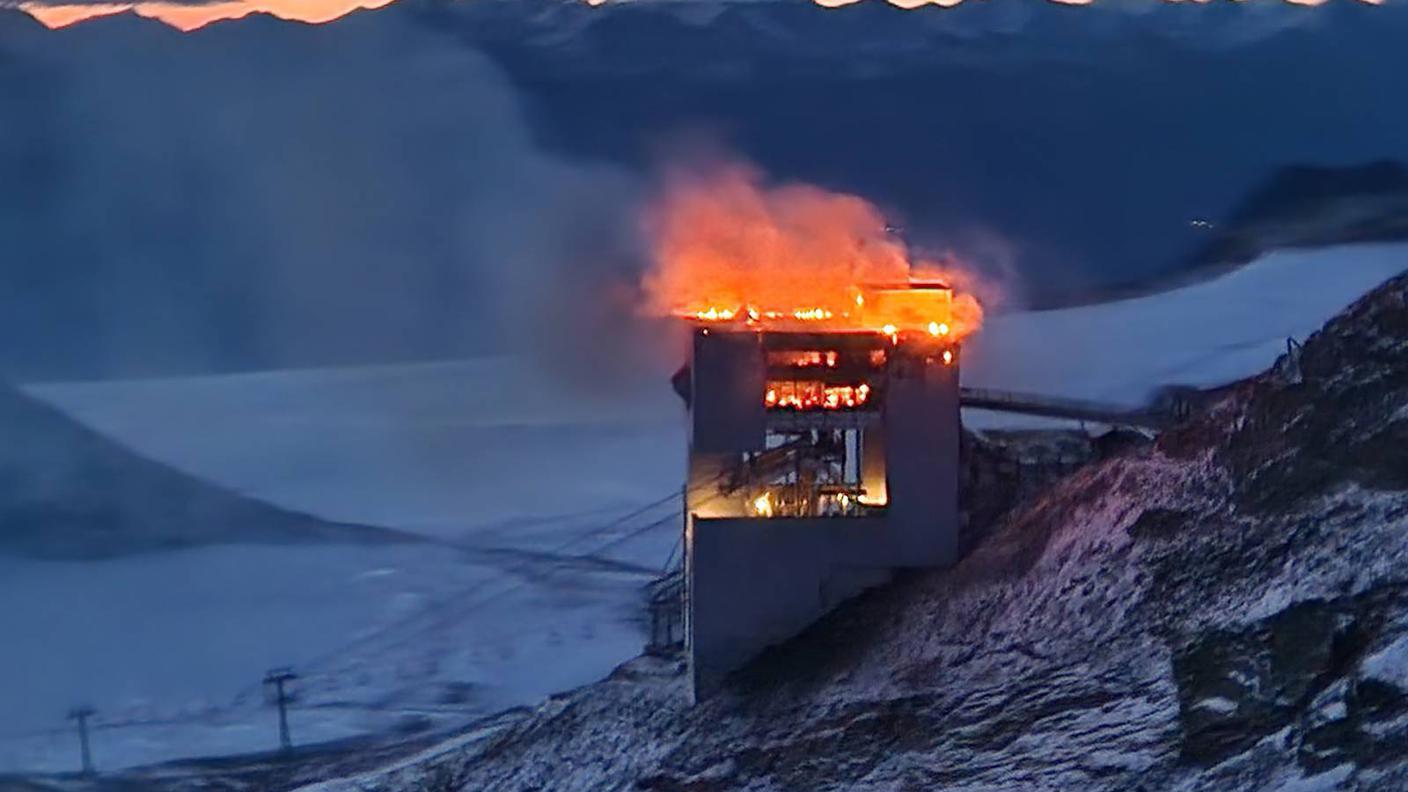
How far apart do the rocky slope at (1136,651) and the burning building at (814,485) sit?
210 millimetres

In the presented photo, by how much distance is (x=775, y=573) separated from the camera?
32.7 ft

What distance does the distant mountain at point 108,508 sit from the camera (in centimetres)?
2191

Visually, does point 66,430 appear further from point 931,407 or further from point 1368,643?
A: point 1368,643

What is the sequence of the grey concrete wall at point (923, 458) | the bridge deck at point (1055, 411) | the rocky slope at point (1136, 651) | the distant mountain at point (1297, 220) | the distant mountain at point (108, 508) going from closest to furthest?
1. the rocky slope at point (1136, 651)
2. the grey concrete wall at point (923, 458)
3. the bridge deck at point (1055, 411)
4. the distant mountain at point (108, 508)
5. the distant mountain at point (1297, 220)

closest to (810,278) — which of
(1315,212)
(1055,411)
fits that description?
(1055,411)

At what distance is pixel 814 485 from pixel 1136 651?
235 cm

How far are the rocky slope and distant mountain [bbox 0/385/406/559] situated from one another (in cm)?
1147

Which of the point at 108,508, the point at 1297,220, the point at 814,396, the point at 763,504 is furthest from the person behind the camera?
the point at 1297,220

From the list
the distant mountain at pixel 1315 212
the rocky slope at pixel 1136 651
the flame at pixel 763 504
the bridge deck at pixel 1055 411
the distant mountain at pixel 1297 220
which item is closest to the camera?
the rocky slope at pixel 1136 651

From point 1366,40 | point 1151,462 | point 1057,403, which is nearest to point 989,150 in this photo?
point 1366,40

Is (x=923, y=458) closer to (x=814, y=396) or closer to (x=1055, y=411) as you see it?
(x=814, y=396)

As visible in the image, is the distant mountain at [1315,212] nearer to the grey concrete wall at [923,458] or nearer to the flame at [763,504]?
the flame at [763,504]

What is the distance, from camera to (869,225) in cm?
1581

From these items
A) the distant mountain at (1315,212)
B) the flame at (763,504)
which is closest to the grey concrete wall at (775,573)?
the flame at (763,504)
